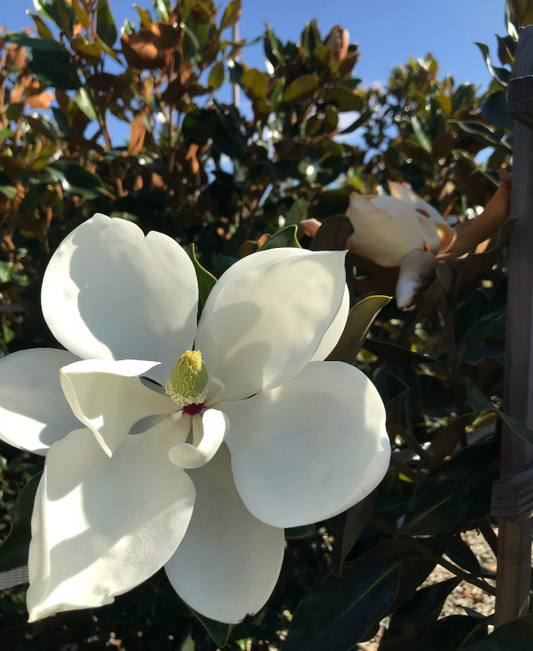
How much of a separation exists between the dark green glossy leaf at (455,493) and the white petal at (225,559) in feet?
1.16

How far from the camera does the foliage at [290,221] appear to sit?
0.80 meters

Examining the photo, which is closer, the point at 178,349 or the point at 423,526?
the point at 178,349

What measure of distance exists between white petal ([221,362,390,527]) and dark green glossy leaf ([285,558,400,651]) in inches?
13.4

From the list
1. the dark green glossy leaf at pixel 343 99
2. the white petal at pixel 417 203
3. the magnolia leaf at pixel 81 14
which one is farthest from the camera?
the dark green glossy leaf at pixel 343 99

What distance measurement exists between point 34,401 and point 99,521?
0.44 ft

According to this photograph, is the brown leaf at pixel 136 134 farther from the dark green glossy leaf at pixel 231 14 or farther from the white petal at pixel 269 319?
the white petal at pixel 269 319

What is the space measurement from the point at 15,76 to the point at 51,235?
0.91 meters

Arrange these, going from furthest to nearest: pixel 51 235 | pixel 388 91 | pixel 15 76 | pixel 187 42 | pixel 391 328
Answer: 1. pixel 388 91
2. pixel 15 76
3. pixel 391 328
4. pixel 51 235
5. pixel 187 42

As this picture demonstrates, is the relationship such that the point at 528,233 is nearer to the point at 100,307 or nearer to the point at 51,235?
the point at 100,307

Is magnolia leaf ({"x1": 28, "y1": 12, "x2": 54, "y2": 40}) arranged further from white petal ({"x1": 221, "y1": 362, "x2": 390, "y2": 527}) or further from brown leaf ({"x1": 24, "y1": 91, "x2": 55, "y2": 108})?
white petal ({"x1": 221, "y1": 362, "x2": 390, "y2": 527})

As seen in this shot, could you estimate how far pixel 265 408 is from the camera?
548mm

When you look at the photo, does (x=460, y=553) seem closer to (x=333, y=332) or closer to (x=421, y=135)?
(x=333, y=332)

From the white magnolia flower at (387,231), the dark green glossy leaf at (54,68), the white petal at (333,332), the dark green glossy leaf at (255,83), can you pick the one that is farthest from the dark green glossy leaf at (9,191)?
the white petal at (333,332)

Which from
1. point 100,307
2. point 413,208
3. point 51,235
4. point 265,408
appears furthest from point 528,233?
point 51,235
